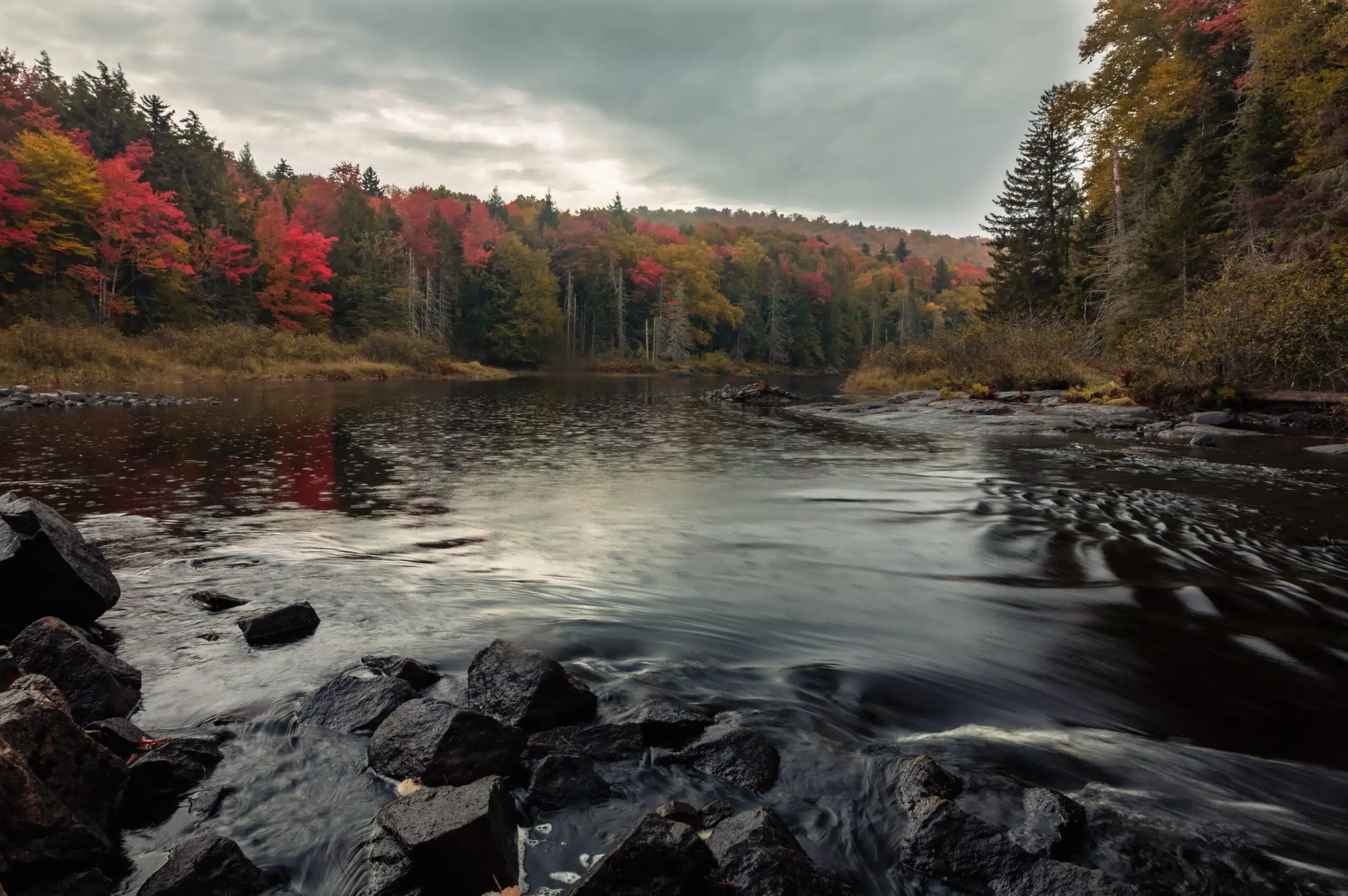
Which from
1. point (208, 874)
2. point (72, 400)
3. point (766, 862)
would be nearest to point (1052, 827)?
point (766, 862)

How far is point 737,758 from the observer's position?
3646 millimetres

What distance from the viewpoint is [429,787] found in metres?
3.22

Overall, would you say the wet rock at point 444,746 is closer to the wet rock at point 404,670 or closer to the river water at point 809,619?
the river water at point 809,619

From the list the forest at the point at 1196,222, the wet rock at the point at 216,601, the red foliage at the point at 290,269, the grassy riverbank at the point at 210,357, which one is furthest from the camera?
the red foliage at the point at 290,269

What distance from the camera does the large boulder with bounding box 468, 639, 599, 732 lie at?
393cm

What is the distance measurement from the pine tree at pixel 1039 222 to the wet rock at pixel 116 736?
159ft

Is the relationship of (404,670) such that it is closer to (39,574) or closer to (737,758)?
(737,758)

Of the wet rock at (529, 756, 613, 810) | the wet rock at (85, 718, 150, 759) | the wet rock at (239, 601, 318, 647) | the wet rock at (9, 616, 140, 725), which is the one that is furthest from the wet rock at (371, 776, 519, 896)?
the wet rock at (239, 601, 318, 647)

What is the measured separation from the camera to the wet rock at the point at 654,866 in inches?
98.2

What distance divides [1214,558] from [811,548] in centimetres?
433

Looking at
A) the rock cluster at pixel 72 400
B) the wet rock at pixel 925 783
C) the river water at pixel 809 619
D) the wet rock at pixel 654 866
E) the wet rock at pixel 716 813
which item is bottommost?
the river water at pixel 809 619

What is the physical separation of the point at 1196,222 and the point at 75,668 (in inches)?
1415

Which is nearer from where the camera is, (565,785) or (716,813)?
(716,813)

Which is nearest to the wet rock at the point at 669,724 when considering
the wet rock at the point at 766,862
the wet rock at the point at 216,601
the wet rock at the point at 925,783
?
the wet rock at the point at 766,862
